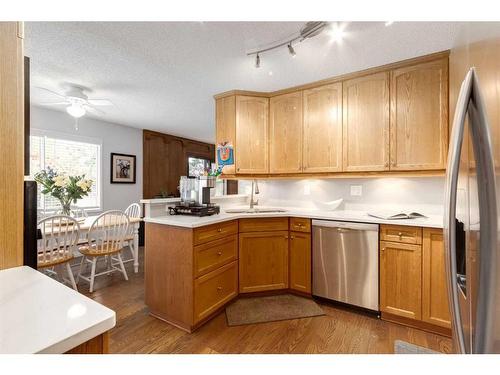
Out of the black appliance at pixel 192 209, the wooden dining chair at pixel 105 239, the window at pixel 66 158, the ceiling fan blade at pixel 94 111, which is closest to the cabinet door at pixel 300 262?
the black appliance at pixel 192 209

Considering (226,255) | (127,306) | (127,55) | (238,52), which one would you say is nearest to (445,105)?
(238,52)

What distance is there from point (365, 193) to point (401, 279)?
0.97 metres

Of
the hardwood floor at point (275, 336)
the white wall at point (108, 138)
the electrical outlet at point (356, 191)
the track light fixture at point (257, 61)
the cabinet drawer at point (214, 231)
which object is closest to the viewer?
the hardwood floor at point (275, 336)

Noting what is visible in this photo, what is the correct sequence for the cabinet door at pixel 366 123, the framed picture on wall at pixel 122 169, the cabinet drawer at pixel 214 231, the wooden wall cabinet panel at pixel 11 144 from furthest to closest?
the framed picture on wall at pixel 122 169
the cabinet door at pixel 366 123
the cabinet drawer at pixel 214 231
the wooden wall cabinet panel at pixel 11 144

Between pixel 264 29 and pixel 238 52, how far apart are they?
15.3 inches

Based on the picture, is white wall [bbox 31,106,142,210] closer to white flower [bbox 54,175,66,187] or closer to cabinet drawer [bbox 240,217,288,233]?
white flower [bbox 54,175,66,187]

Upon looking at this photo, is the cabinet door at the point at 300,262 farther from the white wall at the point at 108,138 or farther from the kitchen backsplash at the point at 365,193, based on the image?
the white wall at the point at 108,138

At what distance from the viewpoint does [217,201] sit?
2.91 m

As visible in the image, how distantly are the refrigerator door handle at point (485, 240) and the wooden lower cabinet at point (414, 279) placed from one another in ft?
5.38

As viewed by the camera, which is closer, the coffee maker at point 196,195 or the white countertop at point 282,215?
the white countertop at point 282,215

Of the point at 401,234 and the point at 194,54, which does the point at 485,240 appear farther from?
the point at 194,54

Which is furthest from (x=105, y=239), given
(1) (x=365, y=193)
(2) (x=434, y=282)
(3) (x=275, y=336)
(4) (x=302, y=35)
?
(2) (x=434, y=282)

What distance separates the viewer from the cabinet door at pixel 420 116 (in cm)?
208
